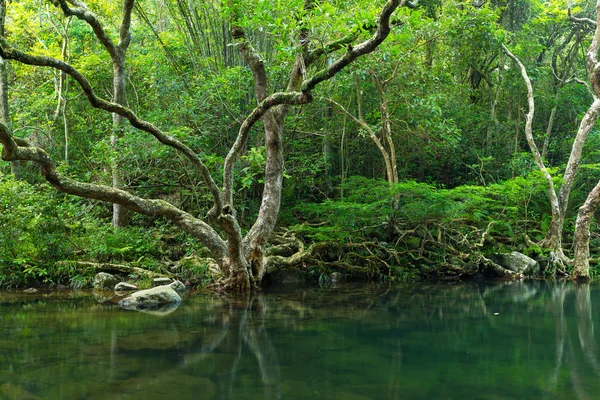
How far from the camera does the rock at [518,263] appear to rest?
12.5 metres

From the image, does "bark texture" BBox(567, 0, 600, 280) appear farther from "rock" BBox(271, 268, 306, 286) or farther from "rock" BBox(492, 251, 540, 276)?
"rock" BBox(271, 268, 306, 286)

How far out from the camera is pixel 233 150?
8609mm

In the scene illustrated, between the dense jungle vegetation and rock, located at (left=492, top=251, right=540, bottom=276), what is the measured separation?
264 mm

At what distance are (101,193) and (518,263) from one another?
992 centimetres

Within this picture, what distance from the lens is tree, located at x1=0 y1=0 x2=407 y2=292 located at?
267 inches

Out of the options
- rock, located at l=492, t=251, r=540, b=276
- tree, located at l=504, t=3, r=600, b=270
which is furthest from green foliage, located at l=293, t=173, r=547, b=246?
rock, located at l=492, t=251, r=540, b=276

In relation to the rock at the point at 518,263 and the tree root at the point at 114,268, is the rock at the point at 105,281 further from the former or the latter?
the rock at the point at 518,263

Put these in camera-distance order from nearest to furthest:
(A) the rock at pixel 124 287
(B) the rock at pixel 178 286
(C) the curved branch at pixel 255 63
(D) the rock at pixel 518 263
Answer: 1. (A) the rock at pixel 124 287
2. (B) the rock at pixel 178 286
3. (C) the curved branch at pixel 255 63
4. (D) the rock at pixel 518 263

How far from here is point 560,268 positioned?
40.2 ft

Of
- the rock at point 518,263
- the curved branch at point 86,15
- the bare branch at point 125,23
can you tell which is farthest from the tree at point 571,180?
the curved branch at point 86,15

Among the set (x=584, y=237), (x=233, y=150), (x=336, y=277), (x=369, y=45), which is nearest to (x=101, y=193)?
(x=233, y=150)

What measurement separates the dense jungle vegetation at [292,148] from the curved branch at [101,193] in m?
0.03

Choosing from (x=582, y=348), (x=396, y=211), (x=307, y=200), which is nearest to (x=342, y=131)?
(x=307, y=200)

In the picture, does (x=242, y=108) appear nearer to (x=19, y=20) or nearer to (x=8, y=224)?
(x=8, y=224)
